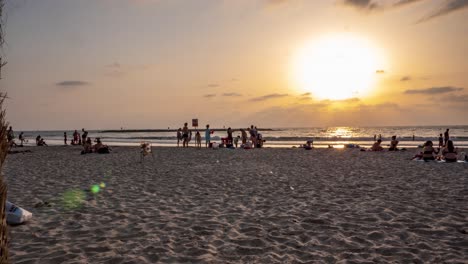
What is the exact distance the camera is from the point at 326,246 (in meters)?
5.53

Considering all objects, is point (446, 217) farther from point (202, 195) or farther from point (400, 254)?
point (202, 195)

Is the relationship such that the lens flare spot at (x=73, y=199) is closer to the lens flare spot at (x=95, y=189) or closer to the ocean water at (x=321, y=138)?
the lens flare spot at (x=95, y=189)

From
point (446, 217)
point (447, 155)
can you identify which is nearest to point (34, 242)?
point (446, 217)

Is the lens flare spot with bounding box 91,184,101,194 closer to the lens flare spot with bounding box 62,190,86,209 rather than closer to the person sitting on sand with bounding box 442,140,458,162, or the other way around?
the lens flare spot with bounding box 62,190,86,209

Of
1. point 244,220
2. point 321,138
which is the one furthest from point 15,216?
point 321,138

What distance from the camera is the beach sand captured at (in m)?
5.23

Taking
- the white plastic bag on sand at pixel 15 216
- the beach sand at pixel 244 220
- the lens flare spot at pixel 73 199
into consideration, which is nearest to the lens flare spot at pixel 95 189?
the beach sand at pixel 244 220

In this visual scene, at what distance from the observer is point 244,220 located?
23.2 feet

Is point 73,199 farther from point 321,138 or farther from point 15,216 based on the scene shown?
point 321,138

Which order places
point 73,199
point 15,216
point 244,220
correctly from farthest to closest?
point 73,199, point 244,220, point 15,216

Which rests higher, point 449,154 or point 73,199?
point 449,154

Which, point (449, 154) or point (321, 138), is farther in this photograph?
point (321, 138)

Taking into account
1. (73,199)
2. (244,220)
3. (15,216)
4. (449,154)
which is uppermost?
(449,154)

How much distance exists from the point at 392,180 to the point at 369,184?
4.41 feet
